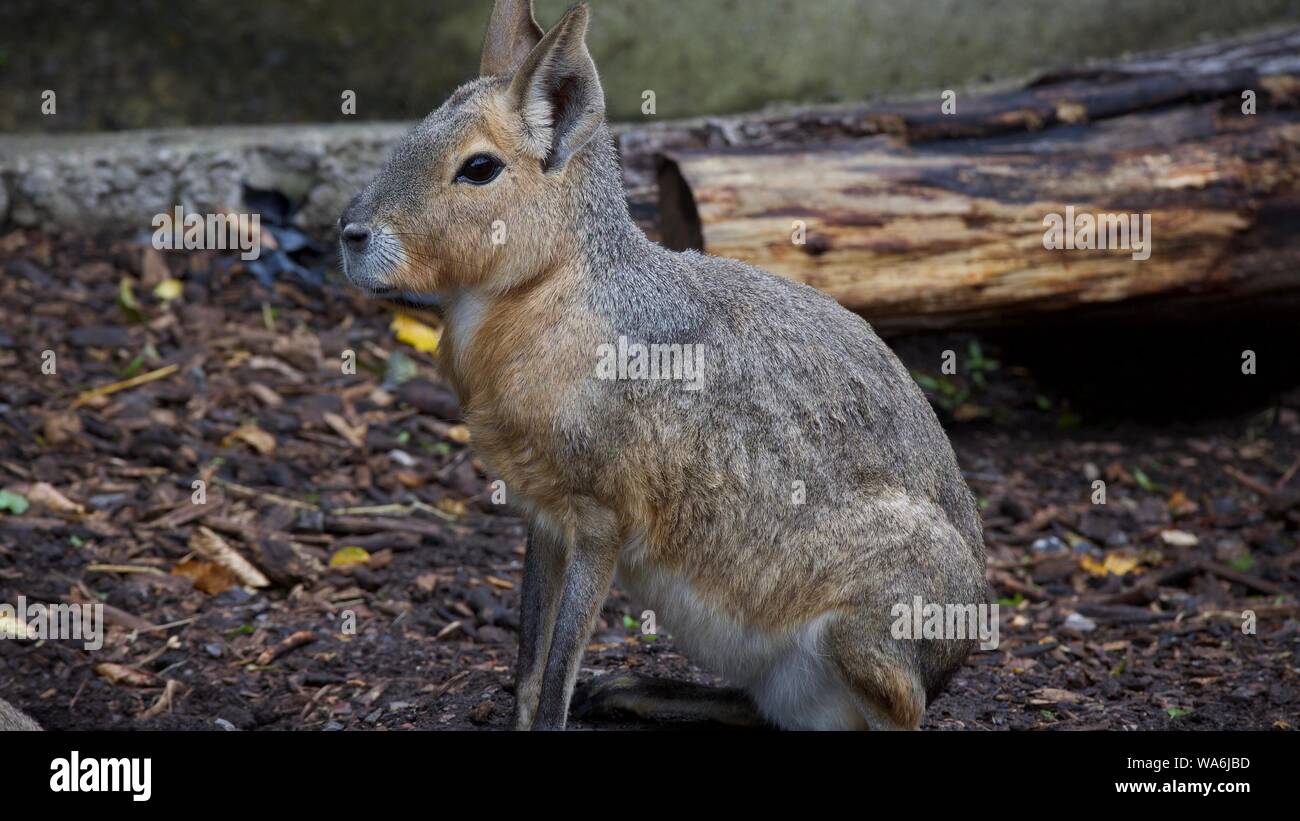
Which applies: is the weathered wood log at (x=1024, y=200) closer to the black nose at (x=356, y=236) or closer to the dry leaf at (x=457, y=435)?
the dry leaf at (x=457, y=435)

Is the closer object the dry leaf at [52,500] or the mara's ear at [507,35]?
the mara's ear at [507,35]

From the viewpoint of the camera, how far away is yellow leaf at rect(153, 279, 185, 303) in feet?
27.9

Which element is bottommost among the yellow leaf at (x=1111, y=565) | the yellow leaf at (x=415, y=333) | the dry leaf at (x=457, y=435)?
the yellow leaf at (x=1111, y=565)

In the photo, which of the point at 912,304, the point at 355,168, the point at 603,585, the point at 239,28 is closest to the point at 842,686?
the point at 603,585

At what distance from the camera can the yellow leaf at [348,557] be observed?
257 inches

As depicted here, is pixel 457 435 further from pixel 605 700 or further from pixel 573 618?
pixel 573 618

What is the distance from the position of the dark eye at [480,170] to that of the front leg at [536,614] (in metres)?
1.20

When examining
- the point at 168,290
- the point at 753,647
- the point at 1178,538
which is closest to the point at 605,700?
the point at 753,647

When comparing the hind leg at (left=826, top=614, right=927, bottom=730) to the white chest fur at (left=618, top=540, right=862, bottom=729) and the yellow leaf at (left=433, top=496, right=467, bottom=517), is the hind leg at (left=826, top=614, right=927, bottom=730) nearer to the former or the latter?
the white chest fur at (left=618, top=540, right=862, bottom=729)

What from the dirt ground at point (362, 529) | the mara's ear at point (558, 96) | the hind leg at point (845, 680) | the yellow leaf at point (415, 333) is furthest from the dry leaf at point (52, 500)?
the hind leg at point (845, 680)

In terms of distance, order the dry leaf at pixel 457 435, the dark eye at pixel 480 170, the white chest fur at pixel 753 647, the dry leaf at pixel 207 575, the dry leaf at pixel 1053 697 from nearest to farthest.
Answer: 1. the dark eye at pixel 480 170
2. the white chest fur at pixel 753 647
3. the dry leaf at pixel 1053 697
4. the dry leaf at pixel 207 575
5. the dry leaf at pixel 457 435

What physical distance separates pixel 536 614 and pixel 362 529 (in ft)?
7.00

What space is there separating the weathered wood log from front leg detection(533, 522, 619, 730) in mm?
3069

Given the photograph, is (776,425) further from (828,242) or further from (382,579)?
(828,242)
